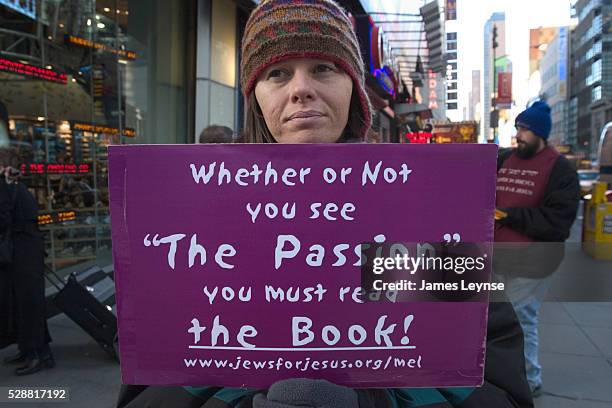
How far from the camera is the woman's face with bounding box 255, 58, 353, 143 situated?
1393 millimetres

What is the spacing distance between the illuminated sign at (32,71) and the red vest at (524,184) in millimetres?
5909

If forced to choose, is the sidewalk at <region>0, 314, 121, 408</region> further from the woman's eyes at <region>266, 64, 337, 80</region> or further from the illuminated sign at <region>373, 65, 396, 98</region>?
the illuminated sign at <region>373, 65, 396, 98</region>

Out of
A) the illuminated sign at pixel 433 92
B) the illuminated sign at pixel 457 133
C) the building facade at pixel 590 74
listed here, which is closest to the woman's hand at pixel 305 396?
the illuminated sign at pixel 457 133

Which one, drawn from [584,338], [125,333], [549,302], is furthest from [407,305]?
[549,302]

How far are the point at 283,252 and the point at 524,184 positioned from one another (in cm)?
317

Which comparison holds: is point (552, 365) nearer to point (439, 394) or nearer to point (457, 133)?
point (439, 394)

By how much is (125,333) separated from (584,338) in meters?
5.55

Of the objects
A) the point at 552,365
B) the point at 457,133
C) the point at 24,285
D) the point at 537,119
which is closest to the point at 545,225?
the point at 537,119

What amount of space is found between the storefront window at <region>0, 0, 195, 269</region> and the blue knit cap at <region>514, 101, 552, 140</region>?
4902 mm

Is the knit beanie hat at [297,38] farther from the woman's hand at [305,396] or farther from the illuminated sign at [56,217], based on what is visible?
the illuminated sign at [56,217]

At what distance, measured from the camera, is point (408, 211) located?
120 centimetres

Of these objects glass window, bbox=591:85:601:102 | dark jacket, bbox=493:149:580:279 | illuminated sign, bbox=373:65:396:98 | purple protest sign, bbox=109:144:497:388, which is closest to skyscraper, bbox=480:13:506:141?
glass window, bbox=591:85:601:102

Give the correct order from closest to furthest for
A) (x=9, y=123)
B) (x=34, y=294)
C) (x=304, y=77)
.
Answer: (x=304, y=77), (x=34, y=294), (x=9, y=123)

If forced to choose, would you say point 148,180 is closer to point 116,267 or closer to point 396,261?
point 116,267
